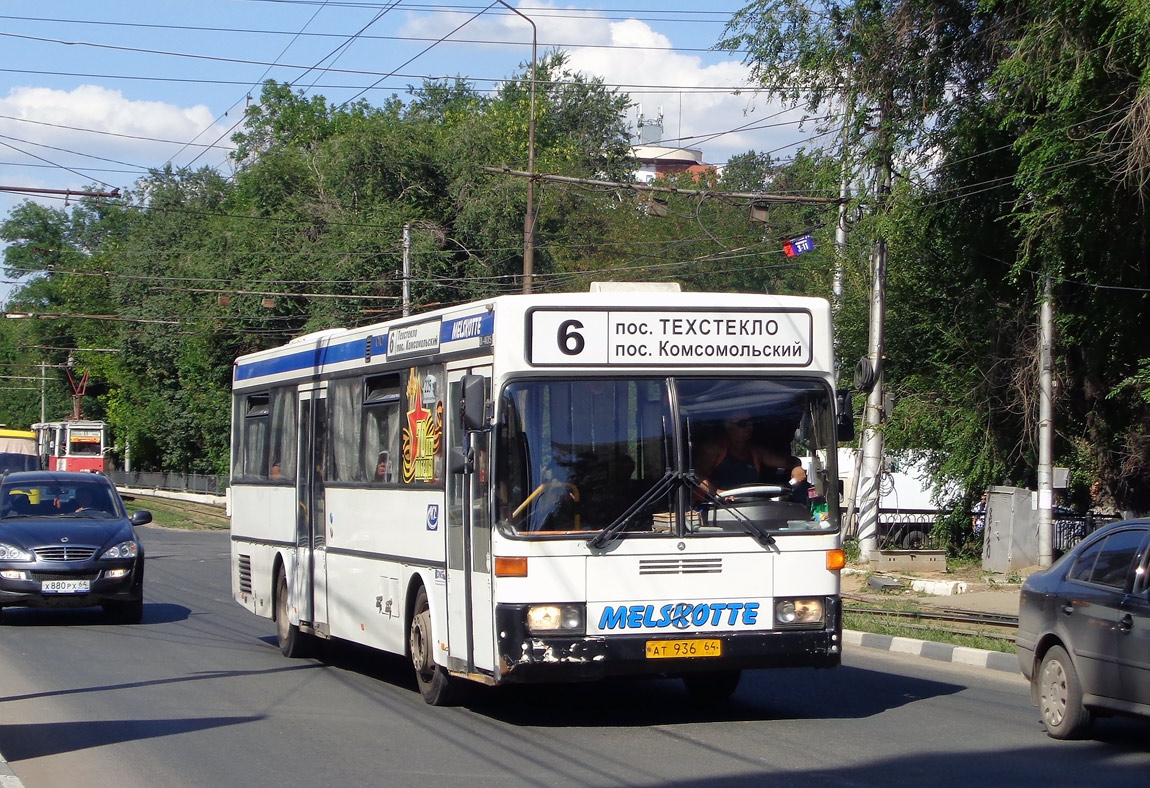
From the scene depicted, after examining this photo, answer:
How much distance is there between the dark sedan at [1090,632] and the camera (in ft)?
26.2

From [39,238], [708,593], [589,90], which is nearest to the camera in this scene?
[708,593]

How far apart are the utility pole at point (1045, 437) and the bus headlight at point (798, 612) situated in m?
15.1

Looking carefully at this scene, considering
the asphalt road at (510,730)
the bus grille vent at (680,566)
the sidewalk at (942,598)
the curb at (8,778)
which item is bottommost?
the sidewalk at (942,598)

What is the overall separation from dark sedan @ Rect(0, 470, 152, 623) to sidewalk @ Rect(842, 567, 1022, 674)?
849 cm

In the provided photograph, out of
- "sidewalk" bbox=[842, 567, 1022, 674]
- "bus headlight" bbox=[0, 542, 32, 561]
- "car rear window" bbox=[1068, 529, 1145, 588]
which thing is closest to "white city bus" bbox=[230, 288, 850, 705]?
"car rear window" bbox=[1068, 529, 1145, 588]

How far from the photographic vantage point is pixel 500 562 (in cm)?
894

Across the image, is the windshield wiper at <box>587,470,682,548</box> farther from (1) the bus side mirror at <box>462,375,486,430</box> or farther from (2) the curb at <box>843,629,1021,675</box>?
(2) the curb at <box>843,629,1021,675</box>

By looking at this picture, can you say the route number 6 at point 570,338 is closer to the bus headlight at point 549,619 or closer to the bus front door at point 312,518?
the bus headlight at point 549,619

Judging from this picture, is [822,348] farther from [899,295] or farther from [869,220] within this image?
[899,295]

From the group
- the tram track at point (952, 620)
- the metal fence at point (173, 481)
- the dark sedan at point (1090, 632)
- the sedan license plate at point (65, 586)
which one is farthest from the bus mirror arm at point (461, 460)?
the metal fence at point (173, 481)

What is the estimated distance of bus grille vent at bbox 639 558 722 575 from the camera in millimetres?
9102

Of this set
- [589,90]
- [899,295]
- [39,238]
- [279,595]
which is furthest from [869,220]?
[39,238]

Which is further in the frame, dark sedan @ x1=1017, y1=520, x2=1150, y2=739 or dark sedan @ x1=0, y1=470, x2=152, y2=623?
dark sedan @ x1=0, y1=470, x2=152, y2=623

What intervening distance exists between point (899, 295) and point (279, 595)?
19119 millimetres
